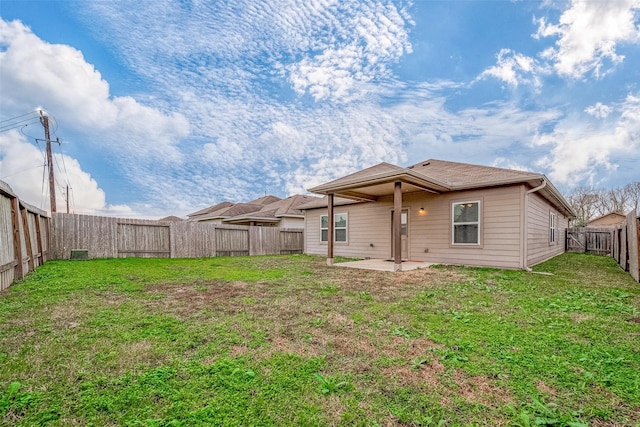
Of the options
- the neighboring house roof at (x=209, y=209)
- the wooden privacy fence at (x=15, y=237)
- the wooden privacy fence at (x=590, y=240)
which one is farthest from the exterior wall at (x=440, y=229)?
the neighboring house roof at (x=209, y=209)

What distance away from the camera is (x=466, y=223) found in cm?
860

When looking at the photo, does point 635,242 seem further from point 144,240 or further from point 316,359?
point 144,240

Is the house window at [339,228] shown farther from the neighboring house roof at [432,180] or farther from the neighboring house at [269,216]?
the neighboring house at [269,216]

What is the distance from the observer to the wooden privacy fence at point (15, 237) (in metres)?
4.77

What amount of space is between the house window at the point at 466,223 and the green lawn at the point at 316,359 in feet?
12.2

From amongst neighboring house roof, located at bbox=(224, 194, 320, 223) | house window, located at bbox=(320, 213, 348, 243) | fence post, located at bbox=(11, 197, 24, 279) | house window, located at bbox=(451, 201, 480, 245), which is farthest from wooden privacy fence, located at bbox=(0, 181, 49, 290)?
neighboring house roof, located at bbox=(224, 194, 320, 223)

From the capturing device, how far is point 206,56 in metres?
9.59

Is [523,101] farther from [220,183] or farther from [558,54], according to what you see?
[220,183]

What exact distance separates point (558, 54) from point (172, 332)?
45.4 ft

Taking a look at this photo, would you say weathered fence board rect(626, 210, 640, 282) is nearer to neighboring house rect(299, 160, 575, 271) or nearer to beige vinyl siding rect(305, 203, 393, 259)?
neighboring house rect(299, 160, 575, 271)

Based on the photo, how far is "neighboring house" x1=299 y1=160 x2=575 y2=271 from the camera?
7.71 metres

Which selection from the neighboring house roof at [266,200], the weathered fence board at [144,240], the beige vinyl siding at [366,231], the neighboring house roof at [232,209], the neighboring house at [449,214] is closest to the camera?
the neighboring house at [449,214]

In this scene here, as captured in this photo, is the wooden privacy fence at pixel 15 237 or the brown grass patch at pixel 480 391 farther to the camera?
the wooden privacy fence at pixel 15 237

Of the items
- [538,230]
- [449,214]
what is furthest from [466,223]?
[538,230]
